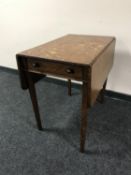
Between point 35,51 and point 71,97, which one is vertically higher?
point 35,51

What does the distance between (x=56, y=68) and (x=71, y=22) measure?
3.05 feet

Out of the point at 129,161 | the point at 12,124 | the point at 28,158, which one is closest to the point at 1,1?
the point at 12,124

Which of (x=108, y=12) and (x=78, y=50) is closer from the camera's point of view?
(x=78, y=50)

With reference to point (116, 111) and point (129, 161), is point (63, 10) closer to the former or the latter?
point (116, 111)

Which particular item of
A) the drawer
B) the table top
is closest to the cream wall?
the table top

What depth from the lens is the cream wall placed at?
1.56m

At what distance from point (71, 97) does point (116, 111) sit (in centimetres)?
55

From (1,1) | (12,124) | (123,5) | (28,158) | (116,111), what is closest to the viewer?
(28,158)

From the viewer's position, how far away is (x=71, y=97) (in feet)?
6.54

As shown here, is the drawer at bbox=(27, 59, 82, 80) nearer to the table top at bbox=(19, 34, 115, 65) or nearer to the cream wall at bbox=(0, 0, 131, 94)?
the table top at bbox=(19, 34, 115, 65)

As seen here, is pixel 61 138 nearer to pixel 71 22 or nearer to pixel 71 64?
pixel 71 64

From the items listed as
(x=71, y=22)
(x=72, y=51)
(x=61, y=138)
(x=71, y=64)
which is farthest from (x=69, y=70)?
(x=71, y=22)

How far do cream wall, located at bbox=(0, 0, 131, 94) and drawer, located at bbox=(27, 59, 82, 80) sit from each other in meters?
0.85

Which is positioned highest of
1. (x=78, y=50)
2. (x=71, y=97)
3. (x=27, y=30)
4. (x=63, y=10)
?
→ (x=63, y=10)
